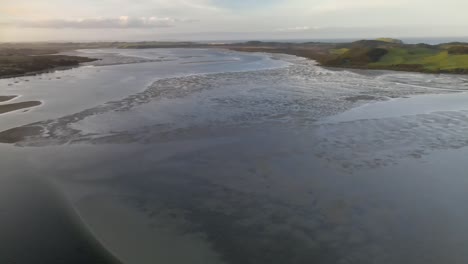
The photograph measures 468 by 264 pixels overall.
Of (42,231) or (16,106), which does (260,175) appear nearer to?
(42,231)

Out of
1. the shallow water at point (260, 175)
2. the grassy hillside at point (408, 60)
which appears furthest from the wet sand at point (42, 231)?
the grassy hillside at point (408, 60)

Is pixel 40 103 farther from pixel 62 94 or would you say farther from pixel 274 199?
pixel 274 199

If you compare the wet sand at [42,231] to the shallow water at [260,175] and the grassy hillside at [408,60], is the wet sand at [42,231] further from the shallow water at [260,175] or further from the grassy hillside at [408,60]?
the grassy hillside at [408,60]

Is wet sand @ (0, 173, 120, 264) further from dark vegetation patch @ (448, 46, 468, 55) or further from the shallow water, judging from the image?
dark vegetation patch @ (448, 46, 468, 55)

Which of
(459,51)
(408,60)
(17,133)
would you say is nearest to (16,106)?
(17,133)

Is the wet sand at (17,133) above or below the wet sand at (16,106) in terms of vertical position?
below

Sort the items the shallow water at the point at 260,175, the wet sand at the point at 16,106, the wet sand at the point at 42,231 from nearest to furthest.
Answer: the wet sand at the point at 42,231, the shallow water at the point at 260,175, the wet sand at the point at 16,106

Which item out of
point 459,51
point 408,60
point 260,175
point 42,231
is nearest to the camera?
point 42,231

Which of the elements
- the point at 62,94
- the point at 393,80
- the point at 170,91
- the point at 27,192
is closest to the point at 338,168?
the point at 27,192
